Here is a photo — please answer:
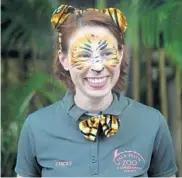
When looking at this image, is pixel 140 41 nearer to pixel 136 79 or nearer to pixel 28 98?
pixel 136 79

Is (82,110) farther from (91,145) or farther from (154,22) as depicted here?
(154,22)

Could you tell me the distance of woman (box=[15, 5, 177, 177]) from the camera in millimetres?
1121

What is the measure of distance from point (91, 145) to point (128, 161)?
9 cm

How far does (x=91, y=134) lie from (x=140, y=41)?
927mm

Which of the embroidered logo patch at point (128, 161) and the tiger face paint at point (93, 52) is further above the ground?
the tiger face paint at point (93, 52)

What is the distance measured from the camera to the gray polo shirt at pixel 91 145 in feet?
3.76

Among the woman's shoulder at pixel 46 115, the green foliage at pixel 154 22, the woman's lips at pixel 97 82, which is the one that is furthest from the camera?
the green foliage at pixel 154 22

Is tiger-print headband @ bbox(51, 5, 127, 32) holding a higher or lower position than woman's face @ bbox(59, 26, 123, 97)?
higher

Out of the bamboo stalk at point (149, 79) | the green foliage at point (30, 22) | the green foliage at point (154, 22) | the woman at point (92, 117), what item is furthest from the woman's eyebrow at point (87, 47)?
the bamboo stalk at point (149, 79)

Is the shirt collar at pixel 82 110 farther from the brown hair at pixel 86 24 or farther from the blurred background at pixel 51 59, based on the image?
the blurred background at pixel 51 59

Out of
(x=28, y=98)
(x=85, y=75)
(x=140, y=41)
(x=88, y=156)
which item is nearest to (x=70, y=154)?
(x=88, y=156)

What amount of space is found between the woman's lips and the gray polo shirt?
0.26 feet

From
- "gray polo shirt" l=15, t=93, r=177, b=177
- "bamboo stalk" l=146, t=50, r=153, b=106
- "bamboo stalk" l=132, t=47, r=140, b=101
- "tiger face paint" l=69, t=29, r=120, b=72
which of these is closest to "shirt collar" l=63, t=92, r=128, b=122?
"gray polo shirt" l=15, t=93, r=177, b=177

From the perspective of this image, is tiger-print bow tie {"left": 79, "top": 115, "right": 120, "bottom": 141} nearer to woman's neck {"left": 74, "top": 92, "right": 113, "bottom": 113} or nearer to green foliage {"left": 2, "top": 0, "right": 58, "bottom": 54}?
woman's neck {"left": 74, "top": 92, "right": 113, "bottom": 113}
